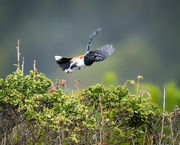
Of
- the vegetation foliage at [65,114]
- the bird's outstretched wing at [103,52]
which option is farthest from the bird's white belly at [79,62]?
the vegetation foliage at [65,114]

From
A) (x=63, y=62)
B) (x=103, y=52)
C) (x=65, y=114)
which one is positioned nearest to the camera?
(x=65, y=114)

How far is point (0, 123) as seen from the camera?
1.83 m

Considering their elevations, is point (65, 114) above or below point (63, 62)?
below

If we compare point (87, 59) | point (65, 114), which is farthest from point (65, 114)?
point (87, 59)

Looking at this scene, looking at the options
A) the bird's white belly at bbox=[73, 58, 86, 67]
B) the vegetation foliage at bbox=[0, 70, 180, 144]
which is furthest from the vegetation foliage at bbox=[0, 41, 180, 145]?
the bird's white belly at bbox=[73, 58, 86, 67]

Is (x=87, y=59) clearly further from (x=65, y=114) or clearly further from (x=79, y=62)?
(x=65, y=114)

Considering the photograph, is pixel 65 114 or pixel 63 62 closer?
pixel 65 114

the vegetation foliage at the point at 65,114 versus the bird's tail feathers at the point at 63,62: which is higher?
the bird's tail feathers at the point at 63,62

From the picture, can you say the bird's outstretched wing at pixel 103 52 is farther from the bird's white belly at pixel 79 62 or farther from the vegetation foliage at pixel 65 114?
the vegetation foliage at pixel 65 114

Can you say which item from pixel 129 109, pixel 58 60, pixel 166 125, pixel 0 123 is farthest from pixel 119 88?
pixel 0 123

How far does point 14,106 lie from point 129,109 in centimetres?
75

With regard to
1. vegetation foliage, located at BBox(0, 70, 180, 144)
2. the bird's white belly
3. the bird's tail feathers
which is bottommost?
vegetation foliage, located at BBox(0, 70, 180, 144)

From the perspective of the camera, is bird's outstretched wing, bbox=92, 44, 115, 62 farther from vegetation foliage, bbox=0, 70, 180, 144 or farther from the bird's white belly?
vegetation foliage, bbox=0, 70, 180, 144

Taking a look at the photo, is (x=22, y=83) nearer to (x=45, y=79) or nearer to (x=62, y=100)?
(x=45, y=79)
